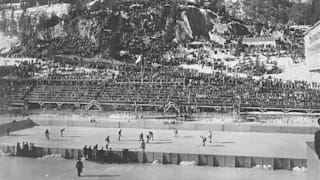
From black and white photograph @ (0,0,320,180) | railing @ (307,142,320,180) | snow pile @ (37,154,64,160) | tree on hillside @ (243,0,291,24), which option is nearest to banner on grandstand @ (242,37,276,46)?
black and white photograph @ (0,0,320,180)

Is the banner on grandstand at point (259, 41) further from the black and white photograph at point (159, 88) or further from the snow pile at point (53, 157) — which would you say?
the snow pile at point (53, 157)

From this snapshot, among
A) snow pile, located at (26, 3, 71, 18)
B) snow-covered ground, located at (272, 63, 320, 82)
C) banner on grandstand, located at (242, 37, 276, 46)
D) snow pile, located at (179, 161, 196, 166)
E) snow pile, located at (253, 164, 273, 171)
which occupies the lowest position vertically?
snow pile, located at (253, 164, 273, 171)

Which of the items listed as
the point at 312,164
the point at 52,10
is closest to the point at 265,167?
the point at 312,164

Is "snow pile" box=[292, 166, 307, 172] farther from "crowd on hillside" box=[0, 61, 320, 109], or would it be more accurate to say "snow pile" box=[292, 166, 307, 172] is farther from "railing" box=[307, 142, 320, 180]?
"crowd on hillside" box=[0, 61, 320, 109]

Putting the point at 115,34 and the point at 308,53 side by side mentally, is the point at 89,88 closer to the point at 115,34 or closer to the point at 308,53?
the point at 115,34

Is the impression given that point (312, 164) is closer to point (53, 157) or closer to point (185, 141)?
point (185, 141)

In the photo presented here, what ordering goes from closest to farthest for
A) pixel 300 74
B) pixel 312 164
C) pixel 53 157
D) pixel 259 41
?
pixel 312 164 → pixel 300 74 → pixel 259 41 → pixel 53 157

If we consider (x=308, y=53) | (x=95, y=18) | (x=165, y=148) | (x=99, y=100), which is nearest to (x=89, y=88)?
(x=99, y=100)

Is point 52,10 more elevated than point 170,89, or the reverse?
point 52,10
